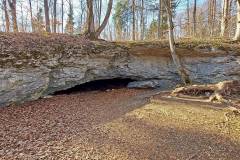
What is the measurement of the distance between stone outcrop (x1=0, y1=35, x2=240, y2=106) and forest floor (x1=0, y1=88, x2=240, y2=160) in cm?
87

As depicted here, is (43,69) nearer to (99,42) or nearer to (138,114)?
(99,42)

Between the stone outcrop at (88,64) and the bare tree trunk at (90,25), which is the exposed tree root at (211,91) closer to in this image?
the stone outcrop at (88,64)

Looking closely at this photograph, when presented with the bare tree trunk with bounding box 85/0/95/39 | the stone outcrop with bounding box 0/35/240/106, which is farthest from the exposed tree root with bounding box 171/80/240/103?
the bare tree trunk with bounding box 85/0/95/39

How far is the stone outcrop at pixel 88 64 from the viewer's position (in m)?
8.82

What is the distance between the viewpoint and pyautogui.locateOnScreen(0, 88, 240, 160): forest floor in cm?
516

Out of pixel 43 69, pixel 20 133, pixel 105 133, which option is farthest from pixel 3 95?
pixel 105 133

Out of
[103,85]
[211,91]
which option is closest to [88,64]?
[103,85]

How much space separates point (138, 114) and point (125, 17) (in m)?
27.3

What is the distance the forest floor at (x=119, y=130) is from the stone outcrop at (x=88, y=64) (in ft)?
2.85

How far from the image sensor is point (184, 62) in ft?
41.8

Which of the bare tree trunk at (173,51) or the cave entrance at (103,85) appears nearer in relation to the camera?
the bare tree trunk at (173,51)

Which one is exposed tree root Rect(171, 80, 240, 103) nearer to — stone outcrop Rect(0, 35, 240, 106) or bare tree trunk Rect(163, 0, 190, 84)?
bare tree trunk Rect(163, 0, 190, 84)

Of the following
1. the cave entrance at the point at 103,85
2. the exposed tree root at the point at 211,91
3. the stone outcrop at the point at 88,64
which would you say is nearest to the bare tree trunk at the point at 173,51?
the stone outcrop at the point at 88,64

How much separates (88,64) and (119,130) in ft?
17.8
